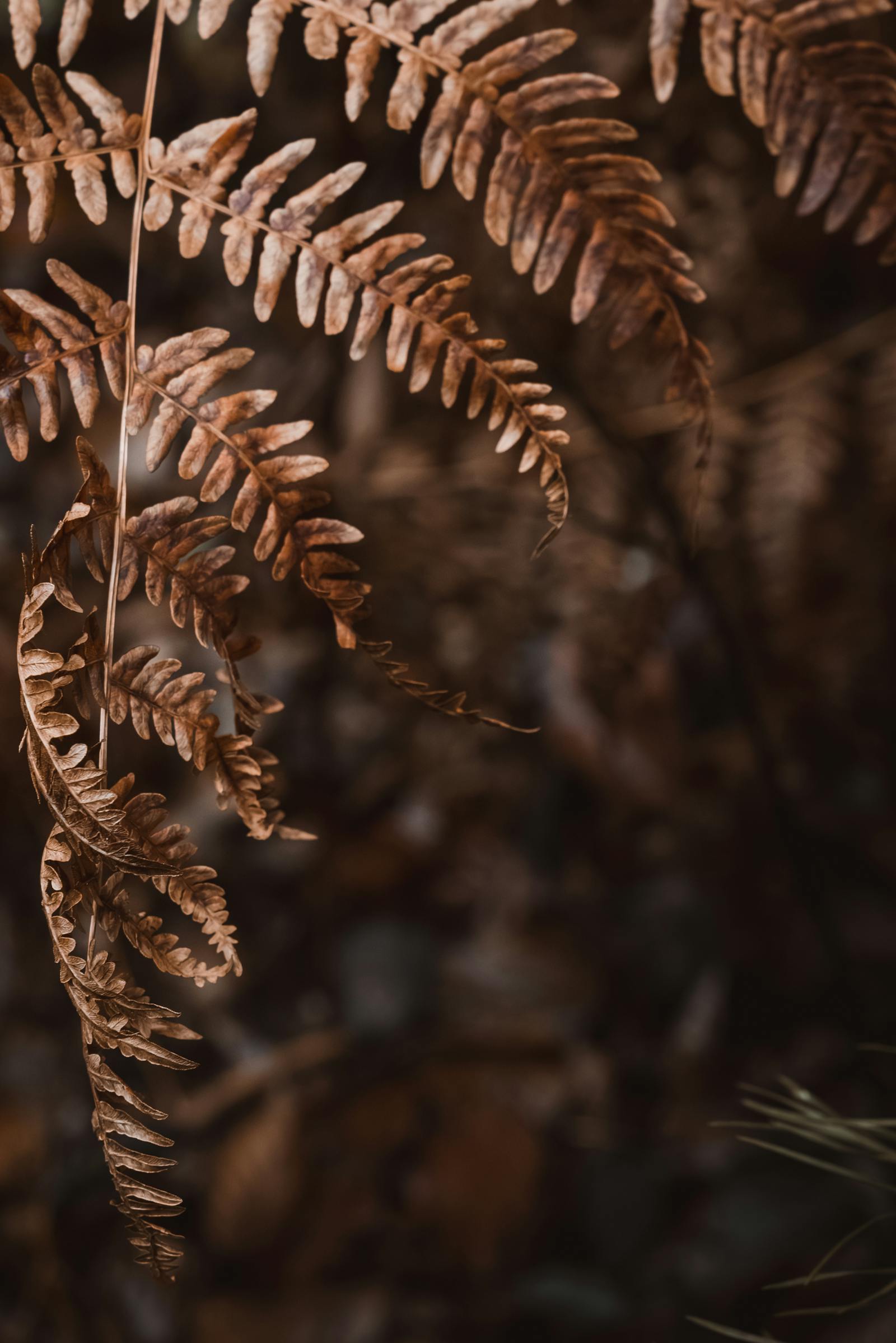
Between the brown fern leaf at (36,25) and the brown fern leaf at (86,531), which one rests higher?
the brown fern leaf at (36,25)

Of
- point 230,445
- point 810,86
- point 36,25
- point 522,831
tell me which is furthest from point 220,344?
point 522,831

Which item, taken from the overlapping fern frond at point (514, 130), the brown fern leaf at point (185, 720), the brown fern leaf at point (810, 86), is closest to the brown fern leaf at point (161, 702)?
the brown fern leaf at point (185, 720)

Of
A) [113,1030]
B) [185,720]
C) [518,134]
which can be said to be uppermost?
[518,134]

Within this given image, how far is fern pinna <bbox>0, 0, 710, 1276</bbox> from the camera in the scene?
1.32 ft

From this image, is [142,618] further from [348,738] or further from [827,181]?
[827,181]

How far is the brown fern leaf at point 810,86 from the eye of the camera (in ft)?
1.29

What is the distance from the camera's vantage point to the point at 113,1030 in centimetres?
39

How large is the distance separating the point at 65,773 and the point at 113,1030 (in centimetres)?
12

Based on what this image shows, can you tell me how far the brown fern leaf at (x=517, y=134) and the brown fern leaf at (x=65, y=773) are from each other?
27 cm

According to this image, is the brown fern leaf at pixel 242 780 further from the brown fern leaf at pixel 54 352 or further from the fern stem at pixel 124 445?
the brown fern leaf at pixel 54 352

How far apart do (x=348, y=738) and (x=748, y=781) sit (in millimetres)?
757

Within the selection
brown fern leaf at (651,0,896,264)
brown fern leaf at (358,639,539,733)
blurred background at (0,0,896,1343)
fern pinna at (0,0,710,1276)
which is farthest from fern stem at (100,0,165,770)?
blurred background at (0,0,896,1343)

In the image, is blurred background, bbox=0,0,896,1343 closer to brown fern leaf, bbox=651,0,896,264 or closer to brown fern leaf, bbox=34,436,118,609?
brown fern leaf, bbox=651,0,896,264

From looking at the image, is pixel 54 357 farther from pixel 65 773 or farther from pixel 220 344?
pixel 65 773
